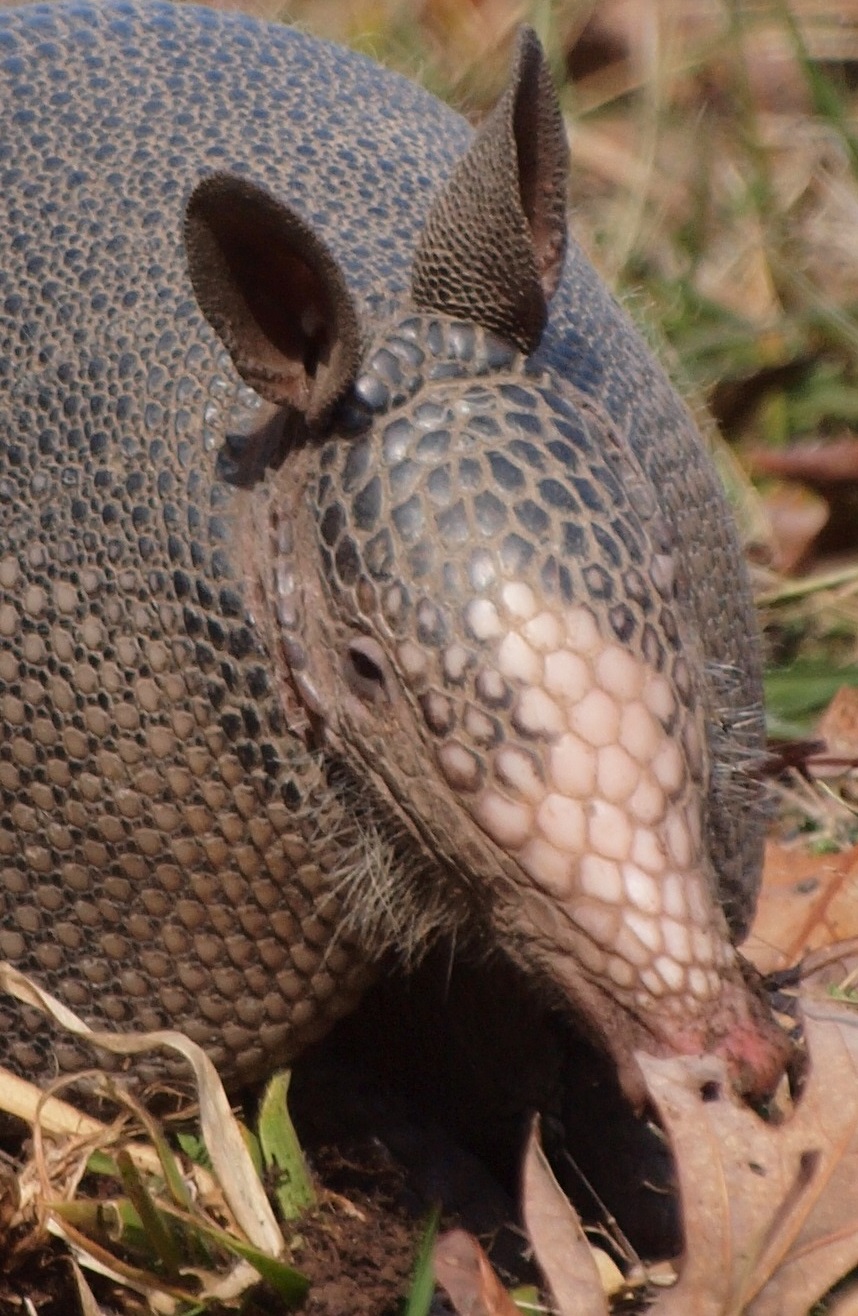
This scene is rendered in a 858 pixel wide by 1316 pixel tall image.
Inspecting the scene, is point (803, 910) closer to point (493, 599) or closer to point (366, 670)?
point (366, 670)

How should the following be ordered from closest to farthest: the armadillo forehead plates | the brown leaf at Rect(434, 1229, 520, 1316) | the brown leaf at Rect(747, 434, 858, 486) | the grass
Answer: the armadillo forehead plates < the brown leaf at Rect(434, 1229, 520, 1316) < the grass < the brown leaf at Rect(747, 434, 858, 486)

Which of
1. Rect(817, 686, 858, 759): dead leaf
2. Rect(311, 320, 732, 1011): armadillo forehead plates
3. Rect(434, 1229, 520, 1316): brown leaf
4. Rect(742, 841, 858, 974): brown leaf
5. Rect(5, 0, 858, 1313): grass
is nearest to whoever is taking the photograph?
Rect(311, 320, 732, 1011): armadillo forehead plates

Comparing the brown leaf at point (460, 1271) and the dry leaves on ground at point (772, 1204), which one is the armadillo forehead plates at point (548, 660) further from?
the brown leaf at point (460, 1271)

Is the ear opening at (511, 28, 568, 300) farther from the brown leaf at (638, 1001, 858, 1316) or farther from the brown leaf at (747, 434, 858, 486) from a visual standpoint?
the brown leaf at (747, 434, 858, 486)

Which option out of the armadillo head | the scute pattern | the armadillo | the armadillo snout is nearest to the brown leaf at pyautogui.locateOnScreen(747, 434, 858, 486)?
the armadillo

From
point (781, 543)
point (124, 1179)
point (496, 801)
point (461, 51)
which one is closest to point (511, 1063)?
point (124, 1179)

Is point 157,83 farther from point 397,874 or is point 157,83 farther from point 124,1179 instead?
point 124,1179

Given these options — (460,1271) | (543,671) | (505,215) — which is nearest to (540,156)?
(505,215)
